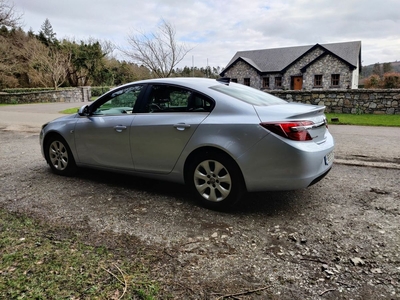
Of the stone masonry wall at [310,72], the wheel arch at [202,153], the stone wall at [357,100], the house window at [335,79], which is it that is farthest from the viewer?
the house window at [335,79]

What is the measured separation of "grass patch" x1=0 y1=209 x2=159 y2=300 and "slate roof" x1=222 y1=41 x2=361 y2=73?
35.3 metres

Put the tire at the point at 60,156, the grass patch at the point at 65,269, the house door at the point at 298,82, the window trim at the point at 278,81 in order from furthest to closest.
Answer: the window trim at the point at 278,81, the house door at the point at 298,82, the tire at the point at 60,156, the grass patch at the point at 65,269

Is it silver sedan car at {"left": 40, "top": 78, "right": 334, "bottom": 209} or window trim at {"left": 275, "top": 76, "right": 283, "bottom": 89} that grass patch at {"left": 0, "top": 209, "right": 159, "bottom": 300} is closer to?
silver sedan car at {"left": 40, "top": 78, "right": 334, "bottom": 209}

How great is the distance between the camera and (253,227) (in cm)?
310

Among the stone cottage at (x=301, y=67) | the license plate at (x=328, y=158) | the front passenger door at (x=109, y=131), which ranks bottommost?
the license plate at (x=328, y=158)

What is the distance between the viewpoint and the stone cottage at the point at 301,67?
33.2 metres

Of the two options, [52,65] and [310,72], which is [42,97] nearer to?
[52,65]

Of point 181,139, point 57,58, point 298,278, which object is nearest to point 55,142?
point 181,139

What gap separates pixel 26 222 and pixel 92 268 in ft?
4.20

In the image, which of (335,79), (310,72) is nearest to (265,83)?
(310,72)

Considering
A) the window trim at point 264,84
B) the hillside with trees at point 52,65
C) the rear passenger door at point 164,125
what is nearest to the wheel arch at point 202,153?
the rear passenger door at point 164,125

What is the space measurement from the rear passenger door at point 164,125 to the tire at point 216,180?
31 centimetres

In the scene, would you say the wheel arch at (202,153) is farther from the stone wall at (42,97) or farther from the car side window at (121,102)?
the stone wall at (42,97)

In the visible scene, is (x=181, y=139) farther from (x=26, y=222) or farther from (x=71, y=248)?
(x=26, y=222)
